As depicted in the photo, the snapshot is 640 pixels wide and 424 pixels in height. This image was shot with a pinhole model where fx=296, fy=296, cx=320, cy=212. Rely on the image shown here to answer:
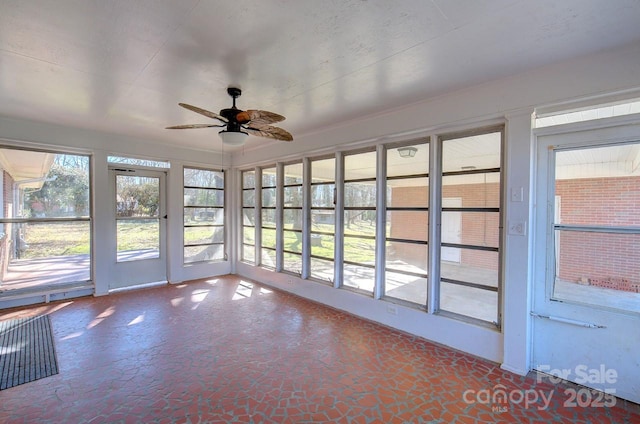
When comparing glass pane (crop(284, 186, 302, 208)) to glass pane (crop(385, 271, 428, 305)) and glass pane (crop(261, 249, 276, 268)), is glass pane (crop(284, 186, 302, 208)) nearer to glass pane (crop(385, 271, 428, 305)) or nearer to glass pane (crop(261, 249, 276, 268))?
glass pane (crop(261, 249, 276, 268))

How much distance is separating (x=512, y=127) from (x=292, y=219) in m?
3.48

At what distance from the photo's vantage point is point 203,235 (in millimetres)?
6066

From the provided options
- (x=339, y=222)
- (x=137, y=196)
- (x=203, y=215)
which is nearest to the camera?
(x=339, y=222)

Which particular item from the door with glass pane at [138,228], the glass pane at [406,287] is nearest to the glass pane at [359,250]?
the glass pane at [406,287]

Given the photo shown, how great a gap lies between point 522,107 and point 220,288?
4985 millimetres

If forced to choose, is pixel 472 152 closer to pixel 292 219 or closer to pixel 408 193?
pixel 408 193

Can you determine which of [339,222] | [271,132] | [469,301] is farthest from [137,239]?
[469,301]

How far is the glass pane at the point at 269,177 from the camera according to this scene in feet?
18.3

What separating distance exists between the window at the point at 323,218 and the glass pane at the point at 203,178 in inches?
98.2

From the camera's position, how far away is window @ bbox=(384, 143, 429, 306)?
3.46 m

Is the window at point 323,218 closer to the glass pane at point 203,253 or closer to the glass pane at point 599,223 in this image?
the glass pane at point 203,253

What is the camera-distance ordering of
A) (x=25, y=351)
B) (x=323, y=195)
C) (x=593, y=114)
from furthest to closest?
(x=323, y=195)
(x=25, y=351)
(x=593, y=114)

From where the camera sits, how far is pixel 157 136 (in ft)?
16.2

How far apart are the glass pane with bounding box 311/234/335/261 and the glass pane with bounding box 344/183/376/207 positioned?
2.07ft
